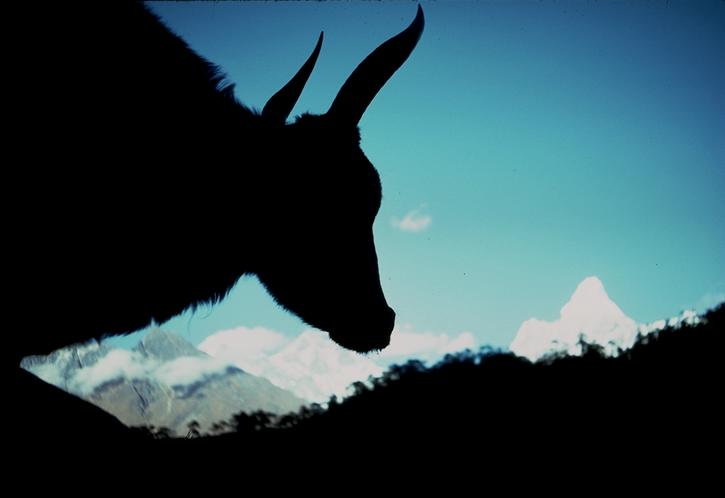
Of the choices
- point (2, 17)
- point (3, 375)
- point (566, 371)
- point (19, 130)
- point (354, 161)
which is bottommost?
point (3, 375)

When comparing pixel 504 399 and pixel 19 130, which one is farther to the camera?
pixel 19 130

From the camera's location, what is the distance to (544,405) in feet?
5.90

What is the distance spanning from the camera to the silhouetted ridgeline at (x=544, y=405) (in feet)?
4.97

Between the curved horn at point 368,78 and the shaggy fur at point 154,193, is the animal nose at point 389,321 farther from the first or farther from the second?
the curved horn at point 368,78

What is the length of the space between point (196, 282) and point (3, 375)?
1.49 m

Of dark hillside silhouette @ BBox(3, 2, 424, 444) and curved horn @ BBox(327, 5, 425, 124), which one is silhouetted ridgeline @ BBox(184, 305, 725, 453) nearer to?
dark hillside silhouette @ BBox(3, 2, 424, 444)

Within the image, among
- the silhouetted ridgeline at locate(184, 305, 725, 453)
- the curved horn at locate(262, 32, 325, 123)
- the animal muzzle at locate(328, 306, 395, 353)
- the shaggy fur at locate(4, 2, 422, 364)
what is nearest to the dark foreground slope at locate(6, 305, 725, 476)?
the silhouetted ridgeline at locate(184, 305, 725, 453)

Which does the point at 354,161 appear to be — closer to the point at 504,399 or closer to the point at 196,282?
the point at 196,282

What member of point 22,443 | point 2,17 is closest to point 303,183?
point 2,17

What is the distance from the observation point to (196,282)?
309 cm

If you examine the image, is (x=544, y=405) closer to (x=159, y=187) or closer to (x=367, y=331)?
(x=367, y=331)

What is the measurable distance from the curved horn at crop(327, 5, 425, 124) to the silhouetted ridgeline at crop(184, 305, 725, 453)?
2137 millimetres

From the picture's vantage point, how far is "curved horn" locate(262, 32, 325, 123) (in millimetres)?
3252

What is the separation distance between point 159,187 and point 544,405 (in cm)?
250
